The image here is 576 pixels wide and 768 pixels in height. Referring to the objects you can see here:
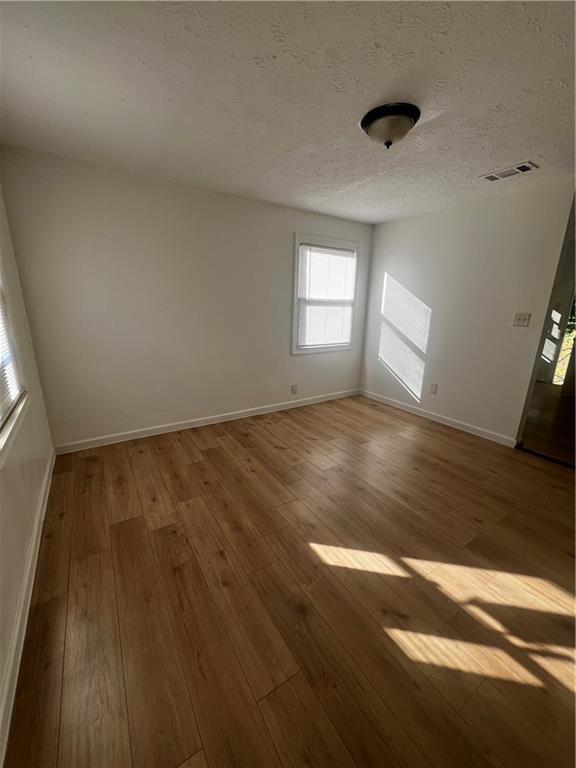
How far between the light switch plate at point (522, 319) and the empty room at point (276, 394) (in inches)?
0.7

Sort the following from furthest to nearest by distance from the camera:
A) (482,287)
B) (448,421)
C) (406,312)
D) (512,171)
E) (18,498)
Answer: (406,312), (448,421), (482,287), (512,171), (18,498)

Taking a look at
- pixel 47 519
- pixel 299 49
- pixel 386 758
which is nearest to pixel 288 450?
pixel 47 519

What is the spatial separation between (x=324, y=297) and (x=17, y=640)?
3801 mm

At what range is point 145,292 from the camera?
2.73m

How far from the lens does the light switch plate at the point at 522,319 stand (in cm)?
275

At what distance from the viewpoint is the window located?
11.9ft

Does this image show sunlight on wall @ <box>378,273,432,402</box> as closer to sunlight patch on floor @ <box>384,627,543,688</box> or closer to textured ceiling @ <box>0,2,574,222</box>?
textured ceiling @ <box>0,2,574,222</box>

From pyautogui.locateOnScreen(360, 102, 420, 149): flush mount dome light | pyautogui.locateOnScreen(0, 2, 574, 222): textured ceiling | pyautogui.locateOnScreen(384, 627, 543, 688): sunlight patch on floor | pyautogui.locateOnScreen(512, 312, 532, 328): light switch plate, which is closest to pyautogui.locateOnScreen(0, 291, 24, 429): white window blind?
pyautogui.locateOnScreen(0, 2, 574, 222): textured ceiling

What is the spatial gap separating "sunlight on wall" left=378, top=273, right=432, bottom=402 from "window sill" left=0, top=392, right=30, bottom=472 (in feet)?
12.4

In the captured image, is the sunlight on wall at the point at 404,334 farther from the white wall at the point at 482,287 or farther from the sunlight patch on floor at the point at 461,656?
the sunlight patch on floor at the point at 461,656

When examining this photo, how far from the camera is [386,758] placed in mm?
891

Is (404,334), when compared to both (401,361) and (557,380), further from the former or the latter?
(557,380)

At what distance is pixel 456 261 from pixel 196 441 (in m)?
3.35

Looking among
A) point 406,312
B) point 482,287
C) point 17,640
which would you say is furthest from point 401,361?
point 17,640
